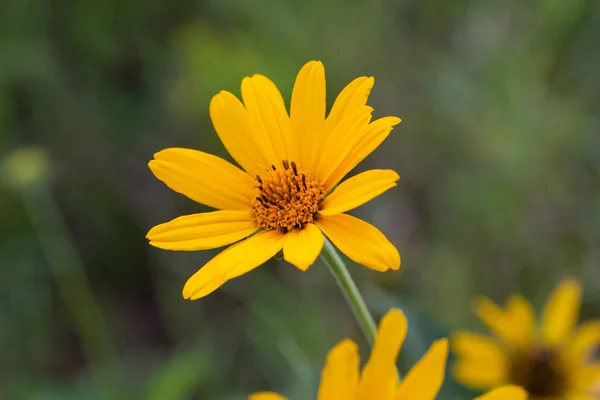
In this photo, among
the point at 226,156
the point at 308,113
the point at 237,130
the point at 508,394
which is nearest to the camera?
the point at 508,394

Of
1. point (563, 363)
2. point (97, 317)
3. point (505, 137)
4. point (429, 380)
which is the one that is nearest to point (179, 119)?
point (97, 317)

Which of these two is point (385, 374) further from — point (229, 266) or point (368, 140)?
point (368, 140)

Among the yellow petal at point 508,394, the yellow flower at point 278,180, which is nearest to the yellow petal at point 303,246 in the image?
the yellow flower at point 278,180

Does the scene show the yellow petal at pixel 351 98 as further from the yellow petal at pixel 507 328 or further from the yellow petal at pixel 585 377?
the yellow petal at pixel 585 377

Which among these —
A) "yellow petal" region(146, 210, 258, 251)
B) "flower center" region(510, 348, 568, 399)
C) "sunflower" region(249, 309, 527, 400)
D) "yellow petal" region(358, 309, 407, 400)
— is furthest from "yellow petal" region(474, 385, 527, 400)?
"flower center" region(510, 348, 568, 399)

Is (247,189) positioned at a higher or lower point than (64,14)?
lower

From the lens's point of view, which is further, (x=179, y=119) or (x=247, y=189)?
(x=179, y=119)

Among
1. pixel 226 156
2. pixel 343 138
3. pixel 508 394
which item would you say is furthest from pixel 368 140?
pixel 226 156

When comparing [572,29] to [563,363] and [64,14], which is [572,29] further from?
[64,14]
